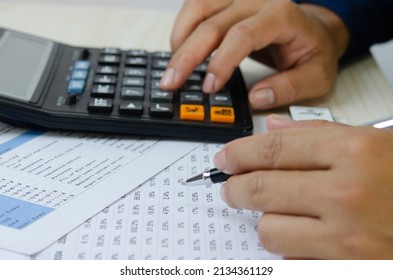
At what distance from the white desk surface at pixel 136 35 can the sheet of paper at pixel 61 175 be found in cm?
16

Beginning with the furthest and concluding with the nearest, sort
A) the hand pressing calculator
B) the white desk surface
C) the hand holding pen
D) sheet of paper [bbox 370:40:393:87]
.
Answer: sheet of paper [bbox 370:40:393:87] < the white desk surface < the hand pressing calculator < the hand holding pen

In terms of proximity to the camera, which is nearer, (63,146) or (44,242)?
(44,242)

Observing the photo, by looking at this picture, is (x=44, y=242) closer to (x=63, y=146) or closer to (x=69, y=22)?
(x=63, y=146)

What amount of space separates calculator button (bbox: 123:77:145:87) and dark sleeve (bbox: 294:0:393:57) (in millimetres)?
283

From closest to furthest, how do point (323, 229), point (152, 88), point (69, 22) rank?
point (323, 229), point (152, 88), point (69, 22)

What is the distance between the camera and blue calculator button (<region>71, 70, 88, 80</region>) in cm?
59

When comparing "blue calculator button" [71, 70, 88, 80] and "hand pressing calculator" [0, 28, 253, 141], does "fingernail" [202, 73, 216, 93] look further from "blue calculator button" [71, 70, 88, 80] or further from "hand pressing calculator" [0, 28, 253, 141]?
"blue calculator button" [71, 70, 88, 80]

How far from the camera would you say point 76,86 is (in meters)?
0.57

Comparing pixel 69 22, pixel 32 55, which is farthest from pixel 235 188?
pixel 69 22

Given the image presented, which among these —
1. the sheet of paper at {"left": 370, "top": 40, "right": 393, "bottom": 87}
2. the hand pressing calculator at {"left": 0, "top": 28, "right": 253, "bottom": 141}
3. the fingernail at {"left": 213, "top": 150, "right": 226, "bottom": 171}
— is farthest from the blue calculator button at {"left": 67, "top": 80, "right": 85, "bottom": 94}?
the sheet of paper at {"left": 370, "top": 40, "right": 393, "bottom": 87}

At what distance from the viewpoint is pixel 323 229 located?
1.20 ft

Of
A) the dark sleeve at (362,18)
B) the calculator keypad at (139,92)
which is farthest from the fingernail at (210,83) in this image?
the dark sleeve at (362,18)

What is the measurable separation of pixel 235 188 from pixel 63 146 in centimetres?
20

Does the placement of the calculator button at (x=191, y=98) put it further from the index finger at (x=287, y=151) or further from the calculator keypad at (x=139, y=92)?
the index finger at (x=287, y=151)
